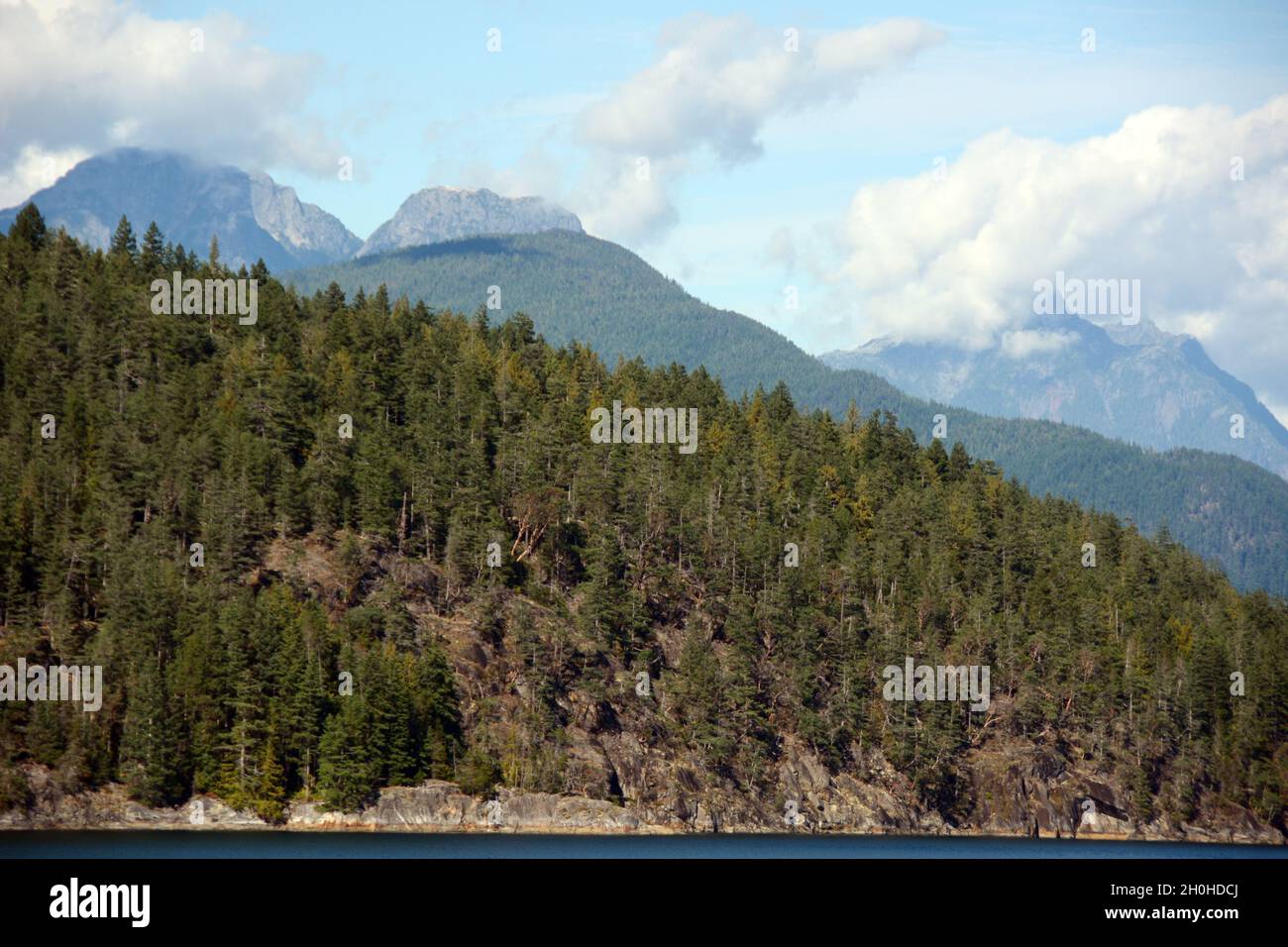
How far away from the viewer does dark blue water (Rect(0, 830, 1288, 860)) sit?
3250 inches

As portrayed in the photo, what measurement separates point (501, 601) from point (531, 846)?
3817 cm

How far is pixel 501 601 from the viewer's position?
132m

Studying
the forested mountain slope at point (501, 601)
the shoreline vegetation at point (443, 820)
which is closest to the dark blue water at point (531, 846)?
the shoreline vegetation at point (443, 820)

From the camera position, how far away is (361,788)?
108 metres

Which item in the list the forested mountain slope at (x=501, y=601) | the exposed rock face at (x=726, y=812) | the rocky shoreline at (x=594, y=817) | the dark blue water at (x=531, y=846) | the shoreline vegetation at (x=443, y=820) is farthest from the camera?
the forested mountain slope at (x=501, y=601)

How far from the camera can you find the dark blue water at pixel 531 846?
271 ft

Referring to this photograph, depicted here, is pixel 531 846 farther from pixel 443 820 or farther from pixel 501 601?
pixel 501 601

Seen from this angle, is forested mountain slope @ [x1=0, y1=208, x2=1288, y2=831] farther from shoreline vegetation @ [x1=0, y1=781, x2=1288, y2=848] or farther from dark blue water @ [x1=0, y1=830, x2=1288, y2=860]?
dark blue water @ [x1=0, y1=830, x2=1288, y2=860]

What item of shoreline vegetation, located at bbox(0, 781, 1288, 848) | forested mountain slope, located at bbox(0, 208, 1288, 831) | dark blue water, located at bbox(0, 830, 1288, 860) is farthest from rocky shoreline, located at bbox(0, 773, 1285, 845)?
dark blue water, located at bbox(0, 830, 1288, 860)

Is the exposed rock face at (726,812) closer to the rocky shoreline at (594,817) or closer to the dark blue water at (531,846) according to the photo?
the rocky shoreline at (594,817)

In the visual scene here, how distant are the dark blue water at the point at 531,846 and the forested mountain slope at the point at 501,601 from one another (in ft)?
24.1
